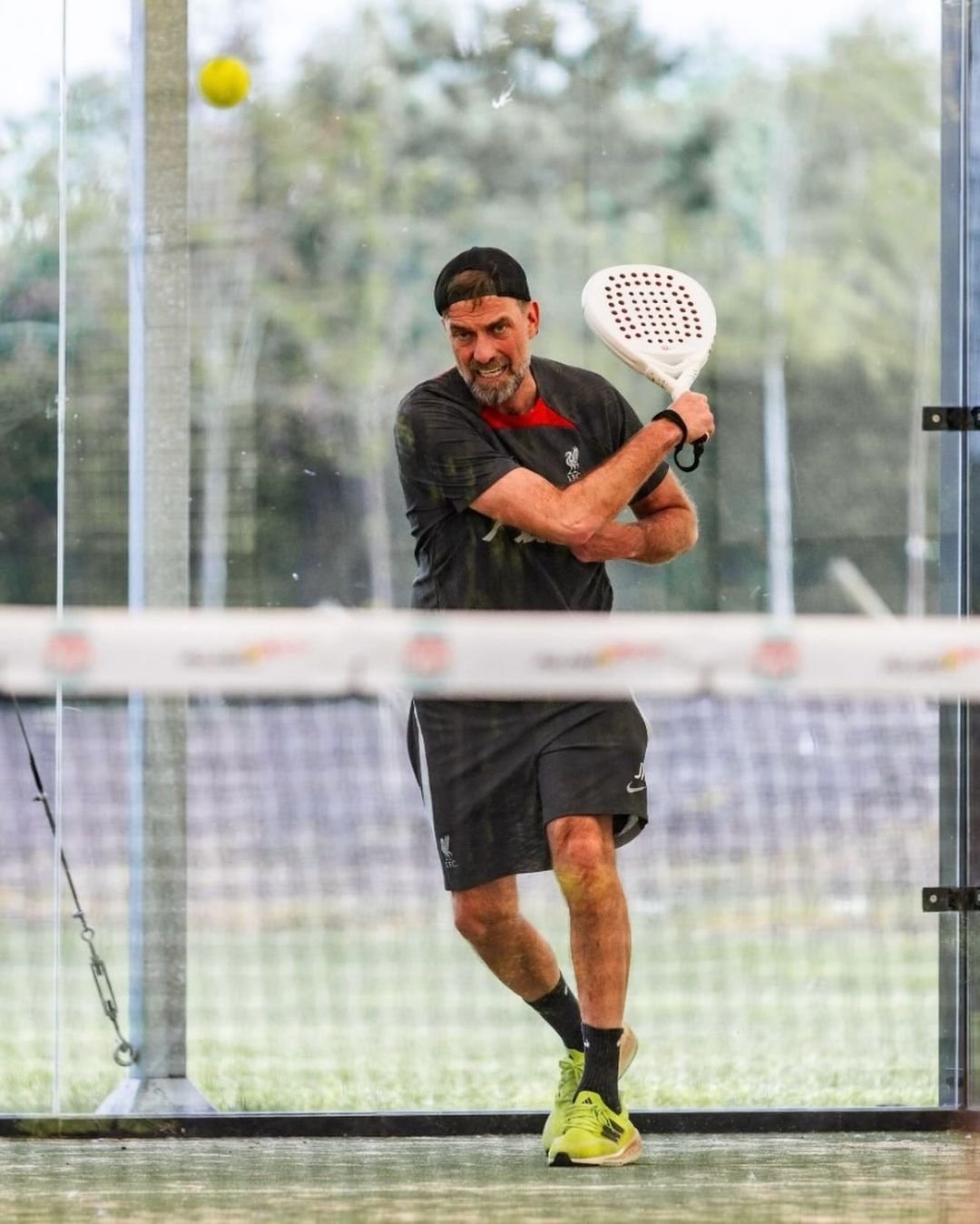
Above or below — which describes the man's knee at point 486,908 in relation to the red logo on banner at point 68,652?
below

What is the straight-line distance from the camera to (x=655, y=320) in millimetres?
3473

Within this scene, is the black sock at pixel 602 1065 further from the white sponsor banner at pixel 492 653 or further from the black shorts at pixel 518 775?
the white sponsor banner at pixel 492 653

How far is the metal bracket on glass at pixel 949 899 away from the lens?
3805mm

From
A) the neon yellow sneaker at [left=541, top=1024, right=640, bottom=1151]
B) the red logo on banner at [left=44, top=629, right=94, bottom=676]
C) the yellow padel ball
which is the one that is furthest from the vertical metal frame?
the red logo on banner at [left=44, top=629, right=94, bottom=676]

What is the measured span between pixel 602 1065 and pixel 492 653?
0.97 metres

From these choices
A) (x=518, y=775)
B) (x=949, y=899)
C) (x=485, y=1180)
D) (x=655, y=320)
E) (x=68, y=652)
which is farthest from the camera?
(x=949, y=899)

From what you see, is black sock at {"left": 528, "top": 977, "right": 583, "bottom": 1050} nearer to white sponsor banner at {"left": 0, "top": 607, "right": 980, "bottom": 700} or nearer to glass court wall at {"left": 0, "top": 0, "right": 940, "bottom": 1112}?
glass court wall at {"left": 0, "top": 0, "right": 940, "bottom": 1112}

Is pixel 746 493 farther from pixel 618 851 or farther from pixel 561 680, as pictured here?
pixel 561 680

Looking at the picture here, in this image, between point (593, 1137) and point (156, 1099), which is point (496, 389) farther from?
point (156, 1099)

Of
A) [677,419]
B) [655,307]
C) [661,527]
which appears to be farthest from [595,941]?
[655,307]

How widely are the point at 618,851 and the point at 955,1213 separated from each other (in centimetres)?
113

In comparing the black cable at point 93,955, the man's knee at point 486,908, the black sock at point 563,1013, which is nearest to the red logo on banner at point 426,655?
the man's knee at point 486,908

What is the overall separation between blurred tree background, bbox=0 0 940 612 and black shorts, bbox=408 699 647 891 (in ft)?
1.50

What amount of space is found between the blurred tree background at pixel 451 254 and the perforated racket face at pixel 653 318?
0.26 metres
